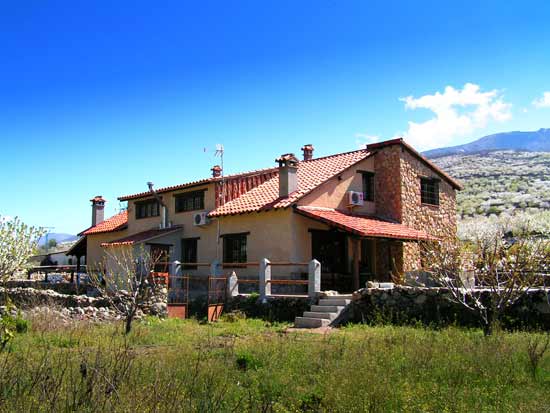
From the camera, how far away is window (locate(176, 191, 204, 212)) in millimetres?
24938

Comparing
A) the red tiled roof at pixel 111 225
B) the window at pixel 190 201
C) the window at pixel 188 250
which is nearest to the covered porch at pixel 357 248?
the window at pixel 188 250

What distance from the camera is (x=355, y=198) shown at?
2211 cm

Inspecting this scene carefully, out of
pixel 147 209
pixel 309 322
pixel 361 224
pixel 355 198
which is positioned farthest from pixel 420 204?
pixel 147 209

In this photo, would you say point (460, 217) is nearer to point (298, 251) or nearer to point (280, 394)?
point (298, 251)

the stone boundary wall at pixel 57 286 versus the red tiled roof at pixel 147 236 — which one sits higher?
the red tiled roof at pixel 147 236

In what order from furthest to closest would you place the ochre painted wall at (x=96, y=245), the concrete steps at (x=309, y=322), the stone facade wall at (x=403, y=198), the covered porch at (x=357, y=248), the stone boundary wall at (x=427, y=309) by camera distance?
1. the ochre painted wall at (x=96, y=245)
2. the stone facade wall at (x=403, y=198)
3. the covered porch at (x=357, y=248)
4. the concrete steps at (x=309, y=322)
5. the stone boundary wall at (x=427, y=309)

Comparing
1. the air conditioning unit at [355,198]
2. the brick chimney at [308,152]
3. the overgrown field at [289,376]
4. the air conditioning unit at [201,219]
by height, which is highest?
the brick chimney at [308,152]

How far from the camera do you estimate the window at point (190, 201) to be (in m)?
24.9

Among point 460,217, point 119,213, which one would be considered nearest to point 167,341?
point 119,213

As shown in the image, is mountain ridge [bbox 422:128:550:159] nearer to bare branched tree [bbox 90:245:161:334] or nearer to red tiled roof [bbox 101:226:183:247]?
red tiled roof [bbox 101:226:183:247]

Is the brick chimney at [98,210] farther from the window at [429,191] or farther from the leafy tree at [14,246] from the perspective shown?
the window at [429,191]

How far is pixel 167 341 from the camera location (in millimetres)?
12945

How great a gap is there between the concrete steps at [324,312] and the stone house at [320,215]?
8.77 feet

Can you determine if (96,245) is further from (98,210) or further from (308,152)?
(308,152)
